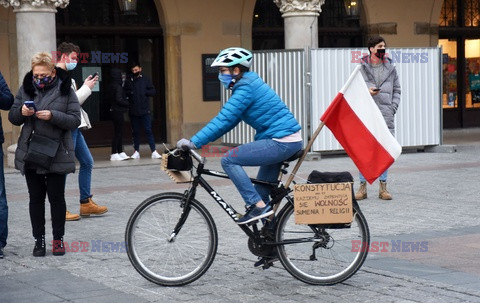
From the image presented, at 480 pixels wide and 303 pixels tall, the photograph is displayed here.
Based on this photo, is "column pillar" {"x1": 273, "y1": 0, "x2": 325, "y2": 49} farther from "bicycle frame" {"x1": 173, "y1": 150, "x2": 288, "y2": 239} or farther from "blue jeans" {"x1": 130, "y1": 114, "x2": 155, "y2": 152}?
"bicycle frame" {"x1": 173, "y1": 150, "x2": 288, "y2": 239}

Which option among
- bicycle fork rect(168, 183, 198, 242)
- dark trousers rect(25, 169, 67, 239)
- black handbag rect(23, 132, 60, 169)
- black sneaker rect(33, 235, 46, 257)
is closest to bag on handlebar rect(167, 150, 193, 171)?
bicycle fork rect(168, 183, 198, 242)

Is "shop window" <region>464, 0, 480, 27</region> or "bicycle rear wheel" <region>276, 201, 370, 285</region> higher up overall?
"shop window" <region>464, 0, 480, 27</region>

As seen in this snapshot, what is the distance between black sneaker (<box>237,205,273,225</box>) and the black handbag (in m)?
2.03

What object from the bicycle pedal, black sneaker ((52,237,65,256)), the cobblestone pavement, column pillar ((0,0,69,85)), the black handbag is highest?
column pillar ((0,0,69,85))

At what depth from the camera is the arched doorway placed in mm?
19281

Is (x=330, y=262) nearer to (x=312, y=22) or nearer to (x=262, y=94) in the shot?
(x=262, y=94)

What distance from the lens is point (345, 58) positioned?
16875mm

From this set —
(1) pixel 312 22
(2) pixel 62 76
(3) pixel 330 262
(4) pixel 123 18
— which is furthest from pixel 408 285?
(4) pixel 123 18

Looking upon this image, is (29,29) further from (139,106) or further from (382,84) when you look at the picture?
(382,84)

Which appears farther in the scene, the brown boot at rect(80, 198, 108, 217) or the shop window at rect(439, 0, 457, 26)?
the shop window at rect(439, 0, 457, 26)

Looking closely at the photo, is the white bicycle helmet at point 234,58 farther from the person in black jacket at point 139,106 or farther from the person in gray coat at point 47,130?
the person in black jacket at point 139,106

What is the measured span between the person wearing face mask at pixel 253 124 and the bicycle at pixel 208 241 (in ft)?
0.37

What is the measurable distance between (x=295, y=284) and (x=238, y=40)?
14.2 meters

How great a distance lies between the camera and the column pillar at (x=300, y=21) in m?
18.0
